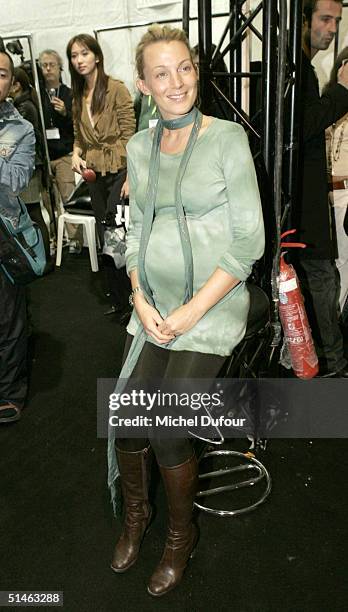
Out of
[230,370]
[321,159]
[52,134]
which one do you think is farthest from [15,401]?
[52,134]

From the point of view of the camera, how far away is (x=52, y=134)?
506 centimetres

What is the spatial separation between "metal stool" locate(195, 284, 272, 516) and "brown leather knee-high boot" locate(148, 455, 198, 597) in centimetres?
26

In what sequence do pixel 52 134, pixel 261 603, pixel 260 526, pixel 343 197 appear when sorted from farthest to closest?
pixel 52 134 < pixel 343 197 < pixel 260 526 < pixel 261 603

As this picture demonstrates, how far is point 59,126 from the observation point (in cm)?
507

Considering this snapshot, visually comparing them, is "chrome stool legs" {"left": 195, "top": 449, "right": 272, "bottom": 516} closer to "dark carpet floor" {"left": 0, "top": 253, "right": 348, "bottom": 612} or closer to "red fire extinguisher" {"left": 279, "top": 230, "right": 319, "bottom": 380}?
"dark carpet floor" {"left": 0, "top": 253, "right": 348, "bottom": 612}

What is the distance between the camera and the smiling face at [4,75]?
7.25 feet

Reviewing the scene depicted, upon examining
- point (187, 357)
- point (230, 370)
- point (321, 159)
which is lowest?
point (230, 370)

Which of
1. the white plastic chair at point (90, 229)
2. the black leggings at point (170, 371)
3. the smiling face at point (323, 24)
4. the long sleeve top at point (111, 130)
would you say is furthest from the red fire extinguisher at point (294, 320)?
the white plastic chair at point (90, 229)

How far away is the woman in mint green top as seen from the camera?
1544 millimetres

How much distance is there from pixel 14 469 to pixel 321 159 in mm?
1884

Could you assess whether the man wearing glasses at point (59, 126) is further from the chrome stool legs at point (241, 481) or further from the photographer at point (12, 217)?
the chrome stool legs at point (241, 481)

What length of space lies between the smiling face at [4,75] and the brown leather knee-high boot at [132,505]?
60.4 inches

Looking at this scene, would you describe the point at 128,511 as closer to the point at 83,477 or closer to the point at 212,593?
the point at 212,593

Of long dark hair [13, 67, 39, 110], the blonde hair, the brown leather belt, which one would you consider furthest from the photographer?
long dark hair [13, 67, 39, 110]
